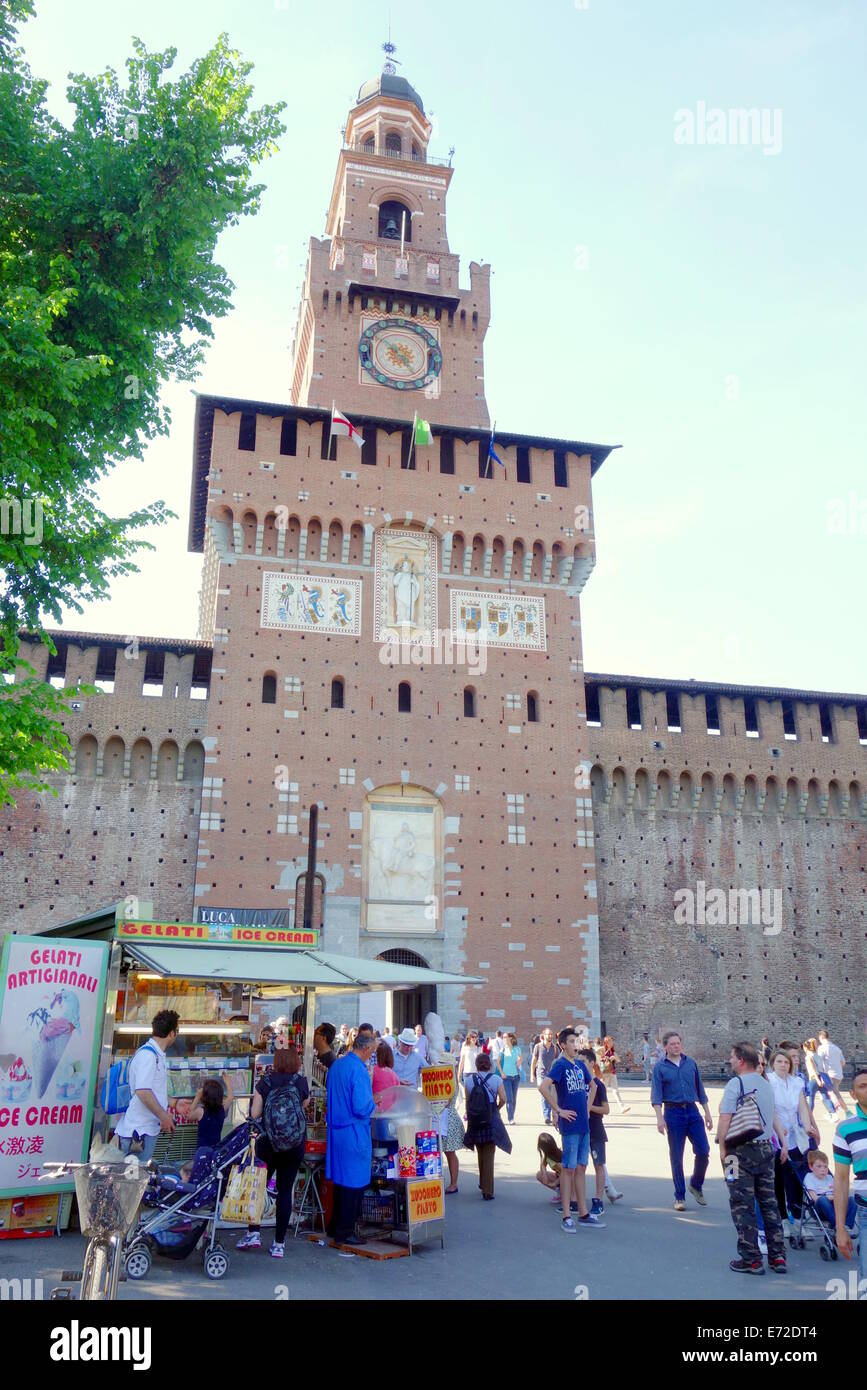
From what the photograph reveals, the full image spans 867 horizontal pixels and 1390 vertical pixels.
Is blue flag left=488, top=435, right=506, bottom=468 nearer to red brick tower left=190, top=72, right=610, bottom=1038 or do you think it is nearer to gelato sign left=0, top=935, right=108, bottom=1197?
red brick tower left=190, top=72, right=610, bottom=1038

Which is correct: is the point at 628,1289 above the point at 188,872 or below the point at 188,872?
below

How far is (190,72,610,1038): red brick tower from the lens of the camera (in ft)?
77.7

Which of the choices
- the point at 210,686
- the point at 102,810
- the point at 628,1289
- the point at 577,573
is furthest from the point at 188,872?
the point at 628,1289

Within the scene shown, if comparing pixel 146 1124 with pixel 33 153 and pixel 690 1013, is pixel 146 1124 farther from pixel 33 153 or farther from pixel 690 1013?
pixel 690 1013

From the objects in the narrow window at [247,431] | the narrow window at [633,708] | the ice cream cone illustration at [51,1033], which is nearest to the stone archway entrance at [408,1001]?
the narrow window at [633,708]

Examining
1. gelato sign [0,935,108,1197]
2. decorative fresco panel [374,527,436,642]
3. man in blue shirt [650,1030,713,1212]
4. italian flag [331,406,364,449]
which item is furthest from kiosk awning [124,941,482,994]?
italian flag [331,406,364,449]

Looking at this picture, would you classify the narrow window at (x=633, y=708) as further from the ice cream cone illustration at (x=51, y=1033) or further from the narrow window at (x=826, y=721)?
the ice cream cone illustration at (x=51, y=1033)

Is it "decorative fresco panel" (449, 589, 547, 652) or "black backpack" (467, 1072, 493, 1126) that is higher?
"decorative fresco panel" (449, 589, 547, 652)

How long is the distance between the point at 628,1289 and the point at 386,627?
20306 mm

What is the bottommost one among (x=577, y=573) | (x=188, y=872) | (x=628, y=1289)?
(x=628, y=1289)

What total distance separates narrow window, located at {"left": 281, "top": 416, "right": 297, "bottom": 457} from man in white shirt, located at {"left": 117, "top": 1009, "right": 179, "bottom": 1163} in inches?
837

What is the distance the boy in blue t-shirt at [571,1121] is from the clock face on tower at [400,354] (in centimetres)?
2381

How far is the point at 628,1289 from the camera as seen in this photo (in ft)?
20.6
